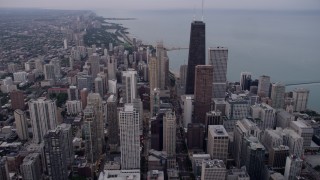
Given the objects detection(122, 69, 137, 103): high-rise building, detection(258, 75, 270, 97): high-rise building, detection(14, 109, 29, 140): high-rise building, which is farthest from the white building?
detection(258, 75, 270, 97): high-rise building

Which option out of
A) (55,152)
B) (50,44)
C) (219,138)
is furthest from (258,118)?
(50,44)

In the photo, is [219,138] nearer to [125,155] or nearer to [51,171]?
[125,155]

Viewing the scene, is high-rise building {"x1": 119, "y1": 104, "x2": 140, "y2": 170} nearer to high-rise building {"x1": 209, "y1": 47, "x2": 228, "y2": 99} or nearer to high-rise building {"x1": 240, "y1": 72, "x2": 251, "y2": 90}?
high-rise building {"x1": 209, "y1": 47, "x2": 228, "y2": 99}

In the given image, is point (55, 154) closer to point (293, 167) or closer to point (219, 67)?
point (293, 167)

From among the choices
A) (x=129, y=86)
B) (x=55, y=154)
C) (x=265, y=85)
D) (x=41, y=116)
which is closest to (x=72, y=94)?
(x=129, y=86)

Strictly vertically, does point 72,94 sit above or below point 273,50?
below

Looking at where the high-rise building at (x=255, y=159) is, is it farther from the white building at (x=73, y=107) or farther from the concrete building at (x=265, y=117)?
the white building at (x=73, y=107)
